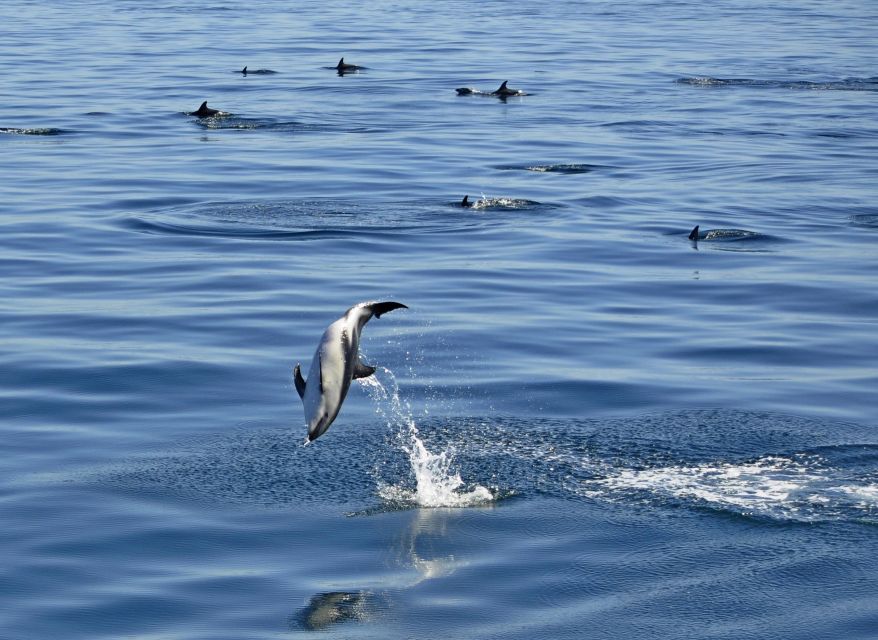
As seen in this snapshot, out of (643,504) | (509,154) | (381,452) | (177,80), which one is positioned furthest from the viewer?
(177,80)

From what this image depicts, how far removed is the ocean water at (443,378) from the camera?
971 cm

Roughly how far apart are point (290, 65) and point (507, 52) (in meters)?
8.95

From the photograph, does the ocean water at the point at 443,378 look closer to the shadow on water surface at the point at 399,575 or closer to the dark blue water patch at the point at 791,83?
the shadow on water surface at the point at 399,575

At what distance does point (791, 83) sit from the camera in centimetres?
4462

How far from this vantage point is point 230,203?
78.0 ft

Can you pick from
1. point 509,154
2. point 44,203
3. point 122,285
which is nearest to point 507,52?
point 509,154

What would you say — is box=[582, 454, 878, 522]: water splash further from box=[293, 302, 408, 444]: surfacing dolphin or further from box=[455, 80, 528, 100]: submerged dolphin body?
box=[455, 80, 528, 100]: submerged dolphin body

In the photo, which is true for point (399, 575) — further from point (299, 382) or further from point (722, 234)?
point (722, 234)

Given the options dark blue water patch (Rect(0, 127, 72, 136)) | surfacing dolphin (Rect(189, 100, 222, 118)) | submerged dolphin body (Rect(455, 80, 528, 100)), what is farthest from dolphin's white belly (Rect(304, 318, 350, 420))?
submerged dolphin body (Rect(455, 80, 528, 100))

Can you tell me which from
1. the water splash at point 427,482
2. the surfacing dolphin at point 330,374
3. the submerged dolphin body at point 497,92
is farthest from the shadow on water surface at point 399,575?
the submerged dolphin body at point 497,92

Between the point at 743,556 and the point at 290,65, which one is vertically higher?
the point at 290,65

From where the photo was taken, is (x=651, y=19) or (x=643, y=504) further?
(x=651, y=19)

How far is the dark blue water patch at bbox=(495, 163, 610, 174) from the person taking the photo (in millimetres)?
27703

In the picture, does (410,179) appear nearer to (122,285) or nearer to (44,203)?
(44,203)
